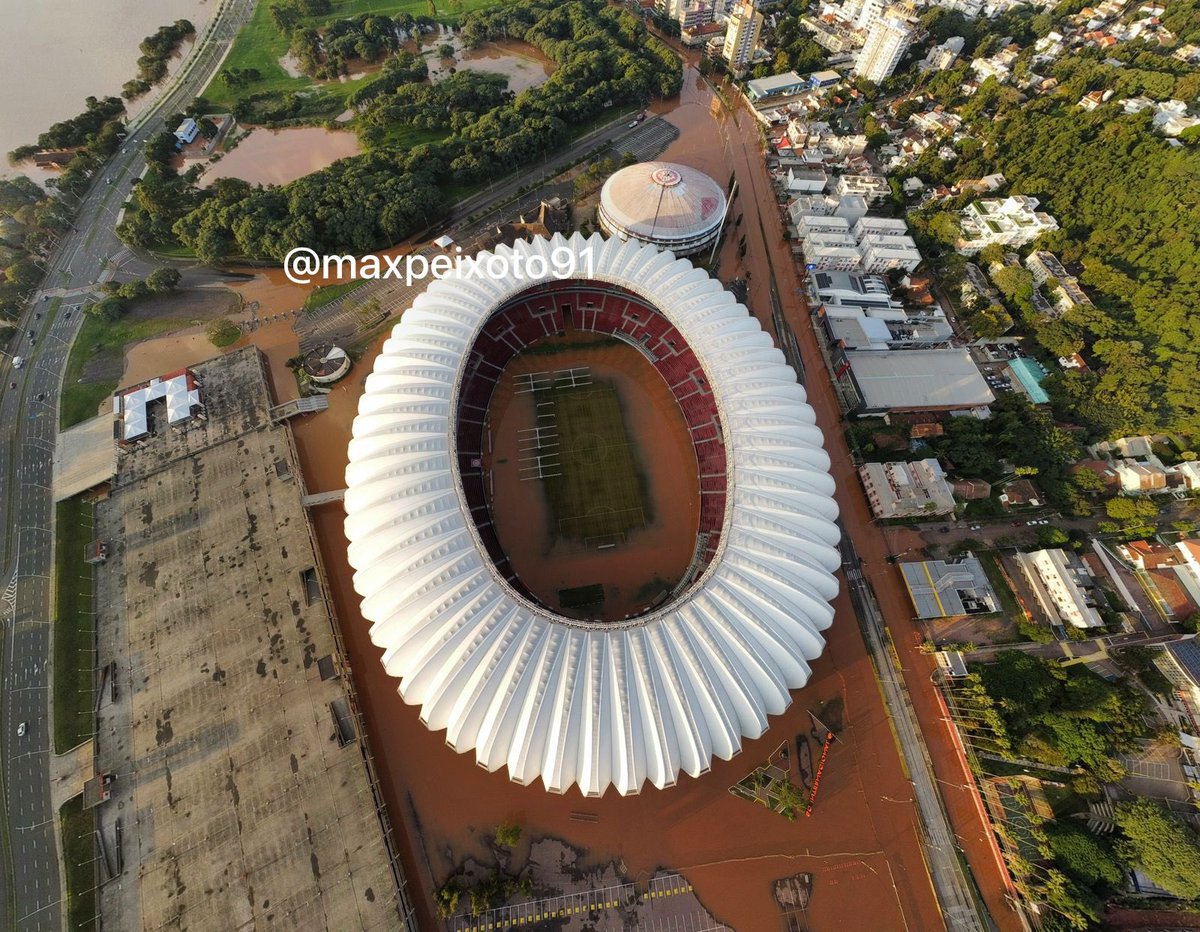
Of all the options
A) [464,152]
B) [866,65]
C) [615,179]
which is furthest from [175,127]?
[866,65]

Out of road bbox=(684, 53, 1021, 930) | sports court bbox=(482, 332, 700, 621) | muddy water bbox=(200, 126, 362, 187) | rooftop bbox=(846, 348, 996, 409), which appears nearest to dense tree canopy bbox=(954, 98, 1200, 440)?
rooftop bbox=(846, 348, 996, 409)

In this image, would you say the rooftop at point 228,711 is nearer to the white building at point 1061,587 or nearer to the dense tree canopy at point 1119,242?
the white building at point 1061,587

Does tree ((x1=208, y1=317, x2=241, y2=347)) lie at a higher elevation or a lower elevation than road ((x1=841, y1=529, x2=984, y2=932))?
higher

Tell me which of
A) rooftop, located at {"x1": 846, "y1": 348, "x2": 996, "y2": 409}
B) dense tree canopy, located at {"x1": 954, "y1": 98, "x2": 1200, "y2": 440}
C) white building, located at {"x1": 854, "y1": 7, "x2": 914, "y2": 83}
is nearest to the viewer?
dense tree canopy, located at {"x1": 954, "y1": 98, "x2": 1200, "y2": 440}

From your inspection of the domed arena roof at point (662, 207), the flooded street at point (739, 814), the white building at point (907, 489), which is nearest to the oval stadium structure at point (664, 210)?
the domed arena roof at point (662, 207)

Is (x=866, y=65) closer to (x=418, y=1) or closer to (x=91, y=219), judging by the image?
(x=418, y=1)

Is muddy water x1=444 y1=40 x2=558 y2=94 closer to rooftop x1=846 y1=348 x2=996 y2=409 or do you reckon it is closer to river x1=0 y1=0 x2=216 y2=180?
river x1=0 y1=0 x2=216 y2=180

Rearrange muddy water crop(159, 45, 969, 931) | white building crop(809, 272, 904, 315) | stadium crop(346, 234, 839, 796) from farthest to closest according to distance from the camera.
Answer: white building crop(809, 272, 904, 315), muddy water crop(159, 45, 969, 931), stadium crop(346, 234, 839, 796)
